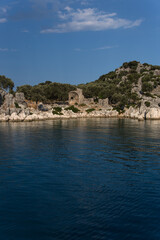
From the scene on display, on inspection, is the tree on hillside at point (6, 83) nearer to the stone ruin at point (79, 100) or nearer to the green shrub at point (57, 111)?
the green shrub at point (57, 111)

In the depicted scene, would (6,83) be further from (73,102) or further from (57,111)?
(73,102)

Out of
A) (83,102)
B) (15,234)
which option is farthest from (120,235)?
(83,102)

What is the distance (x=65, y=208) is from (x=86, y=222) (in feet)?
6.71

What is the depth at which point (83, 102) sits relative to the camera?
485 ft

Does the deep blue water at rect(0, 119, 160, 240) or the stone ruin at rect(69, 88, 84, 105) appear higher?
the stone ruin at rect(69, 88, 84, 105)

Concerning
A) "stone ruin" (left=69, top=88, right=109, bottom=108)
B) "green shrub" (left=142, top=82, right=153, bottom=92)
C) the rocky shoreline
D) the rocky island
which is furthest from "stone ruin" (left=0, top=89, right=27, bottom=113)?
"green shrub" (left=142, top=82, right=153, bottom=92)

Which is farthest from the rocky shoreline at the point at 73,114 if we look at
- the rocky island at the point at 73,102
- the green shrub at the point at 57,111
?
the green shrub at the point at 57,111

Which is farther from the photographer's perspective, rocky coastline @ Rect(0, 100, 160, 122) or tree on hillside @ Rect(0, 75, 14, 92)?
tree on hillside @ Rect(0, 75, 14, 92)

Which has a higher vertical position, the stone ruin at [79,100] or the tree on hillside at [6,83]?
the tree on hillside at [6,83]

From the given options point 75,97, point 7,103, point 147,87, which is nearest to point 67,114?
point 75,97

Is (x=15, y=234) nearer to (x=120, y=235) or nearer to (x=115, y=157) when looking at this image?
(x=120, y=235)

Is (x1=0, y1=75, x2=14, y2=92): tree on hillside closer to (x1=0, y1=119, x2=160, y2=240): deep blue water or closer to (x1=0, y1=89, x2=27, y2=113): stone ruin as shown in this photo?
(x1=0, y1=89, x2=27, y2=113): stone ruin

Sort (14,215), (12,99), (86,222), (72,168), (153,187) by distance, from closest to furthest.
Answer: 1. (86,222)
2. (14,215)
3. (153,187)
4. (72,168)
5. (12,99)

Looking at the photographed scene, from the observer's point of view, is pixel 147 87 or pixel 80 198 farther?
pixel 147 87
